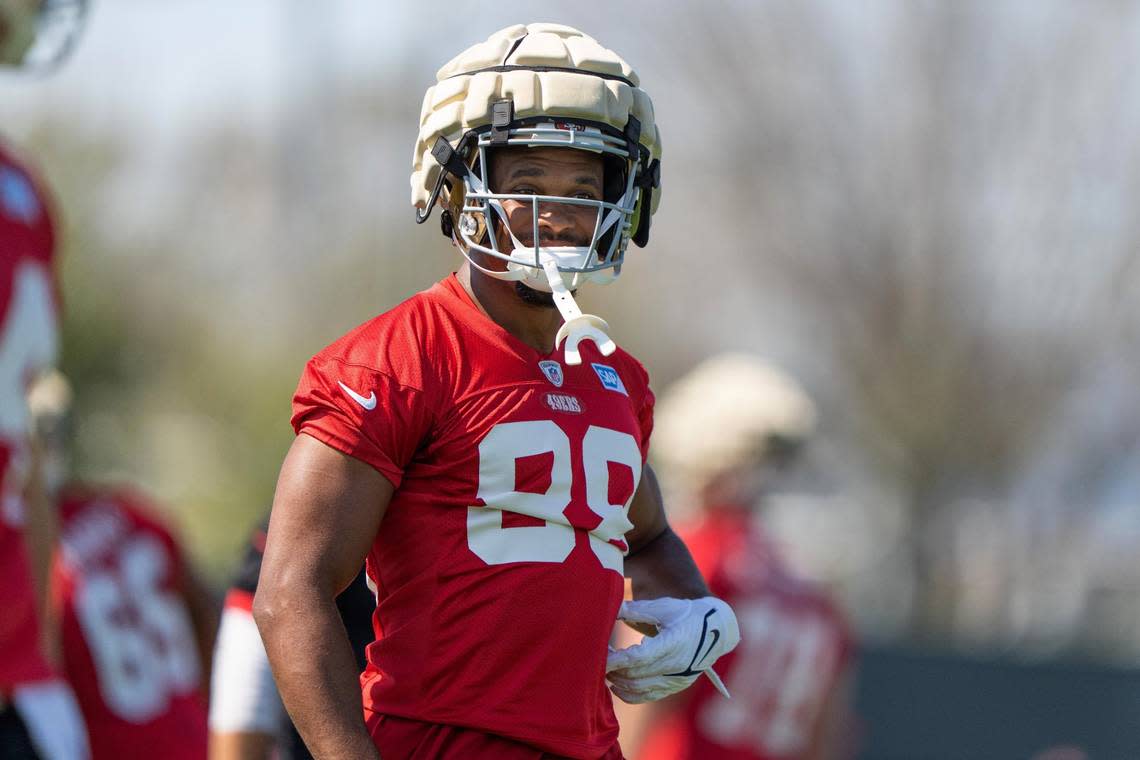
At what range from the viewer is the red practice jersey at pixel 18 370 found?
3781mm

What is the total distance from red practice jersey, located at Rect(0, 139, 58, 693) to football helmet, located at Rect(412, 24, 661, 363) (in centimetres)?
123

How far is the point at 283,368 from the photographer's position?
25812 mm

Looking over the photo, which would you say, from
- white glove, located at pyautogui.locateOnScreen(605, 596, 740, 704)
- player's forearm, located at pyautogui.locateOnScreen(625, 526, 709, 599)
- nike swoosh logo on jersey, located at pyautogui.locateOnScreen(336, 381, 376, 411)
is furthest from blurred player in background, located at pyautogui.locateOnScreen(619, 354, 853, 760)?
nike swoosh logo on jersey, located at pyautogui.locateOnScreen(336, 381, 376, 411)

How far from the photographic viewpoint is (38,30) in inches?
156

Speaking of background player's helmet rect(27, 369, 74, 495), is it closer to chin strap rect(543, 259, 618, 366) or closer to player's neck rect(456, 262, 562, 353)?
player's neck rect(456, 262, 562, 353)

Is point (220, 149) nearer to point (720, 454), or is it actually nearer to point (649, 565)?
point (720, 454)

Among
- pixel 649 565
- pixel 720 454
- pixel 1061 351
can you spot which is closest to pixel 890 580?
pixel 1061 351

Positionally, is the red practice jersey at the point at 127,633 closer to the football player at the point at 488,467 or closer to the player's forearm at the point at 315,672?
the football player at the point at 488,467

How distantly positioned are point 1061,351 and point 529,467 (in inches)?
450

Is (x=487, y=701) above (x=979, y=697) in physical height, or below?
above

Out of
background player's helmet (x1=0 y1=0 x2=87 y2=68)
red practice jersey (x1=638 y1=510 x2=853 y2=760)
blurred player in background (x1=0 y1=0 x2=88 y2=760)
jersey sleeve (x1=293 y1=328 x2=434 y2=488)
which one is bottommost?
red practice jersey (x1=638 y1=510 x2=853 y2=760)

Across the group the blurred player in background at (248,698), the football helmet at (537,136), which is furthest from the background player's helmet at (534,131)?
the blurred player in background at (248,698)

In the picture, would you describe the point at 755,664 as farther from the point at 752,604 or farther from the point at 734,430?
the point at 734,430

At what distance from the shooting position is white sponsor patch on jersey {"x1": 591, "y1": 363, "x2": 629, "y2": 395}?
3.10 metres
